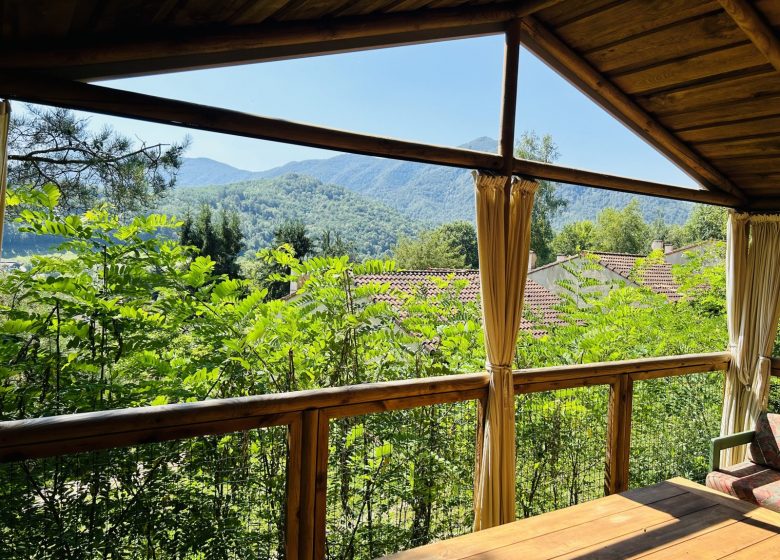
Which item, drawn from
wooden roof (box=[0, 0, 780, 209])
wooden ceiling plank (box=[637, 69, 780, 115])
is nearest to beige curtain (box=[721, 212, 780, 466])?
wooden roof (box=[0, 0, 780, 209])

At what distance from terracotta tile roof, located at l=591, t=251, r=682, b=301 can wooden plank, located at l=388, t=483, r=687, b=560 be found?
2.91 metres

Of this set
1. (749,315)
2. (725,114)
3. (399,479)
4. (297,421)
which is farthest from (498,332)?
(749,315)

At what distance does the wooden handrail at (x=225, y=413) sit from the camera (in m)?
1.72

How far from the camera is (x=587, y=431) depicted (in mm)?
3504

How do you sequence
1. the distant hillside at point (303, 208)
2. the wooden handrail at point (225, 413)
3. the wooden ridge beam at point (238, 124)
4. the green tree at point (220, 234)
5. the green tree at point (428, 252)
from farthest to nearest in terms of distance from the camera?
the green tree at point (428, 252) < the distant hillside at point (303, 208) < the green tree at point (220, 234) < the wooden ridge beam at point (238, 124) < the wooden handrail at point (225, 413)

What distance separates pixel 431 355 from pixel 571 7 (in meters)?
2.24

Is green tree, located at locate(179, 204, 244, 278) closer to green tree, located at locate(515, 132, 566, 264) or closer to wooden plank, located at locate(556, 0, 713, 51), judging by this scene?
wooden plank, located at locate(556, 0, 713, 51)

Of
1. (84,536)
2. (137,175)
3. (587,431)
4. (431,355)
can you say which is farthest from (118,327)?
(587,431)

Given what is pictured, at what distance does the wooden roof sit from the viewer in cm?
193

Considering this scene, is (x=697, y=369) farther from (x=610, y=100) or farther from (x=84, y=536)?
(x=84, y=536)

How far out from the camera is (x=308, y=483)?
2.31 m

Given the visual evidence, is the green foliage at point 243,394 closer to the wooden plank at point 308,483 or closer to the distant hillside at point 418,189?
the wooden plank at point 308,483

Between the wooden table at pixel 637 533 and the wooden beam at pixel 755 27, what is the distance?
7.82ft

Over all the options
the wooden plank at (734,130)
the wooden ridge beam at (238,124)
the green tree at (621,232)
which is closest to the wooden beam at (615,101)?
the wooden plank at (734,130)
